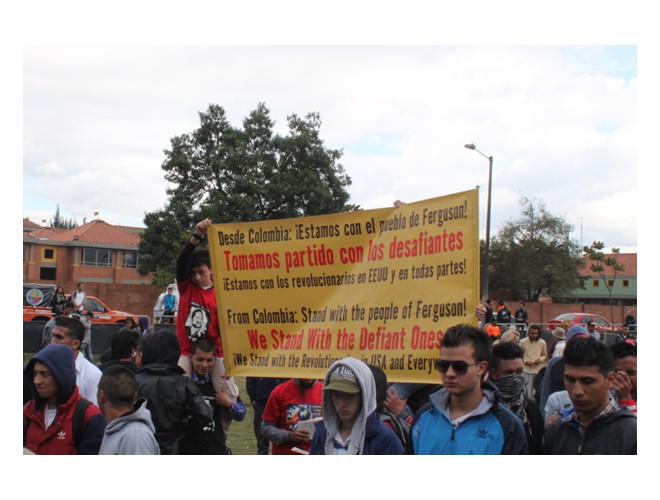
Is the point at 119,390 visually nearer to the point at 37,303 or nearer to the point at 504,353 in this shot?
the point at 504,353

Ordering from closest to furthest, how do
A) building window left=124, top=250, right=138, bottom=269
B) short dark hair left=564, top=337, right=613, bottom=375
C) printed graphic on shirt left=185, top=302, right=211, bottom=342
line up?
1. short dark hair left=564, top=337, right=613, bottom=375
2. printed graphic on shirt left=185, top=302, right=211, bottom=342
3. building window left=124, top=250, right=138, bottom=269

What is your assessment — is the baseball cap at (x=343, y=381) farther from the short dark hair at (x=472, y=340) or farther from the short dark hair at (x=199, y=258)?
the short dark hair at (x=199, y=258)

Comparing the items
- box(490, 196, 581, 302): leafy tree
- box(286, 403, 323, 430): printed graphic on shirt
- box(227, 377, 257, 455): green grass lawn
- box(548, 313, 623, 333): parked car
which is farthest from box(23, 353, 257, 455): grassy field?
box(490, 196, 581, 302): leafy tree

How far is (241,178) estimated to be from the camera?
1727 inches

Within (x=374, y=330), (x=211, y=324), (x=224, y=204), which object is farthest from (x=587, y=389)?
(x=224, y=204)

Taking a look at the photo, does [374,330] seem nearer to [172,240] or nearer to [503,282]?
[172,240]

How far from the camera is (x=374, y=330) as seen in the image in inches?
196

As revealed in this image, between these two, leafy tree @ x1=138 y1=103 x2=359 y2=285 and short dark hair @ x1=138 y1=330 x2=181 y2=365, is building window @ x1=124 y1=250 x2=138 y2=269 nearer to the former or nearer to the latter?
leafy tree @ x1=138 y1=103 x2=359 y2=285

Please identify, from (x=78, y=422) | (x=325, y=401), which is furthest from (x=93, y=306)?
(x=325, y=401)

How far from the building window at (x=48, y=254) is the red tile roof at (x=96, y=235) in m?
1.16

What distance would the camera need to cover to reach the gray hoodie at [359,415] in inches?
147

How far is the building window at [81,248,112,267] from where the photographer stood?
225ft

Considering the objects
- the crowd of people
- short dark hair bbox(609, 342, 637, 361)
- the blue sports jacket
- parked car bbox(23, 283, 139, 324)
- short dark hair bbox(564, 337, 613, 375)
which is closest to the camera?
the blue sports jacket
